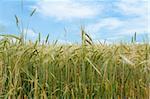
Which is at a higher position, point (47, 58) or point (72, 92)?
point (47, 58)

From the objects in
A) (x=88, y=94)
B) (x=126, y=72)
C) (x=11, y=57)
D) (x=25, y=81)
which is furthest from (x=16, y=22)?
(x=126, y=72)

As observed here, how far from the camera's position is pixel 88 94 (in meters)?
2.46

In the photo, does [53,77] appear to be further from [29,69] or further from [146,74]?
[146,74]

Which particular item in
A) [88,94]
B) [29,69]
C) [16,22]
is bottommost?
[88,94]

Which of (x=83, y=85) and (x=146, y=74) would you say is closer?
(x=83, y=85)

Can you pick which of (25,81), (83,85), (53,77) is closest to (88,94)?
(83,85)

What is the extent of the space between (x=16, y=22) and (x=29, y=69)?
47cm

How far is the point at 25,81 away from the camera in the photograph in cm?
258

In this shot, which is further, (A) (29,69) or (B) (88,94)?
(A) (29,69)

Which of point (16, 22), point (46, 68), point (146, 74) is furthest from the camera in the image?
point (146, 74)

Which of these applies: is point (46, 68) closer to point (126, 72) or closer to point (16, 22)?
point (16, 22)

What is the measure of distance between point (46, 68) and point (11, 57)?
297 mm

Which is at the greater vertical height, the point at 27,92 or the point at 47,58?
the point at 47,58

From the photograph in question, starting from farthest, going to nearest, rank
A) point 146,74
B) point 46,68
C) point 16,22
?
point 146,74 → point 46,68 → point 16,22
